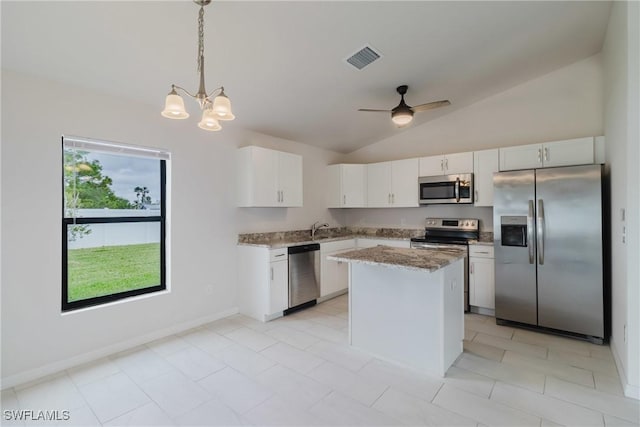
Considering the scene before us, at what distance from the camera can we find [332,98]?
11.9 ft

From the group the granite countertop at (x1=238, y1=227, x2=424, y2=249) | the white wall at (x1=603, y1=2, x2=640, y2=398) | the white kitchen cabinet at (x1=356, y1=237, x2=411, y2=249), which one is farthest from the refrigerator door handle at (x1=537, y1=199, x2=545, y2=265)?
the granite countertop at (x1=238, y1=227, x2=424, y2=249)

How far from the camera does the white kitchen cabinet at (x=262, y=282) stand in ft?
12.0

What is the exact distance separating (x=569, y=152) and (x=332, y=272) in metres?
3.37

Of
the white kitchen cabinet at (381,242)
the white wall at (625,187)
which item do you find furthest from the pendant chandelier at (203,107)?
the white kitchen cabinet at (381,242)

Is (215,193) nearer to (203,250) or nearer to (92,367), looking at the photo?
(203,250)

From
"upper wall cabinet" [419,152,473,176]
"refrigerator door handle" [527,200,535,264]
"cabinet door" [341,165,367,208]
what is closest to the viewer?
"refrigerator door handle" [527,200,535,264]

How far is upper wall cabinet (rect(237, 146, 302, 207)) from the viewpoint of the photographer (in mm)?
3846

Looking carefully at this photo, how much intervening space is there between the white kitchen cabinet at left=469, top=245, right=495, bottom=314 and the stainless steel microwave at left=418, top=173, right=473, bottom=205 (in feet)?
2.39

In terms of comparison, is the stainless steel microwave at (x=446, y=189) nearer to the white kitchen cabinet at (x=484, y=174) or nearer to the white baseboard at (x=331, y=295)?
the white kitchen cabinet at (x=484, y=174)

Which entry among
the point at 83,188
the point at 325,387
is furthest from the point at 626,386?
the point at 83,188

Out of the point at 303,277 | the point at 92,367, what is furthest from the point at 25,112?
the point at 303,277

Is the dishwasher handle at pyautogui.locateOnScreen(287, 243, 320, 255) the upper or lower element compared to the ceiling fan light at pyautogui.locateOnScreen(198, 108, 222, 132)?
lower

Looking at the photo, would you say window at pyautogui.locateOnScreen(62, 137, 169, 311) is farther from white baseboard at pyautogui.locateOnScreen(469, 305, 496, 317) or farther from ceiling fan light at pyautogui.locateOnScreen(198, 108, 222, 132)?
white baseboard at pyautogui.locateOnScreen(469, 305, 496, 317)

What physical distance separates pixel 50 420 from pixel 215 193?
8.09ft
